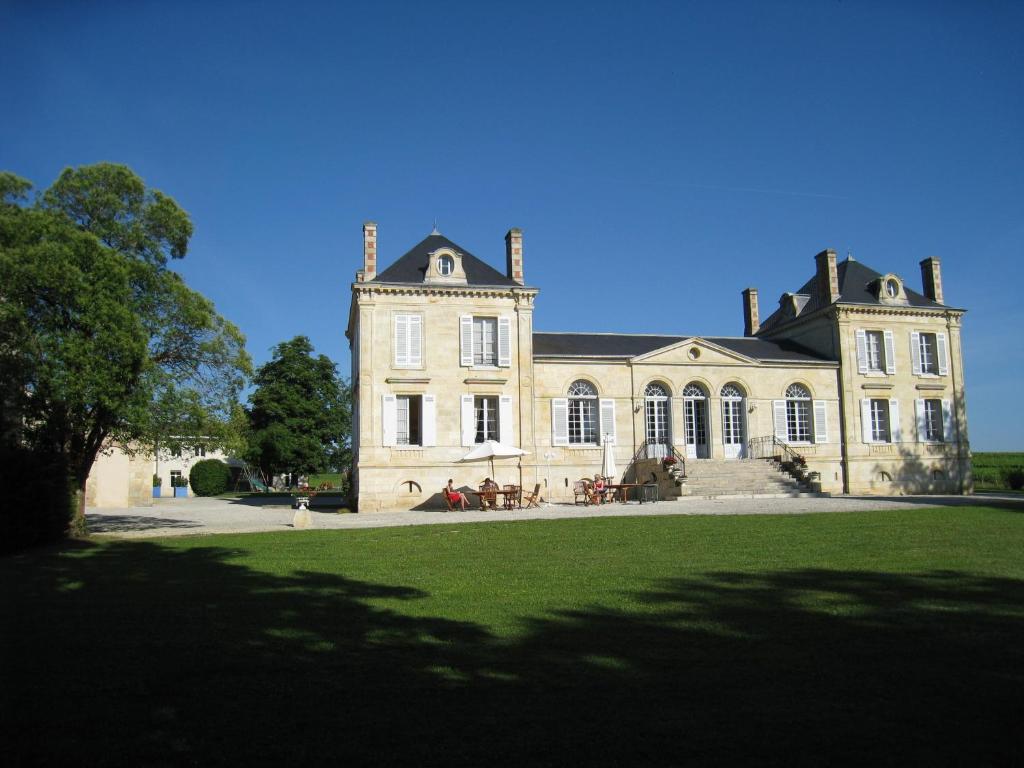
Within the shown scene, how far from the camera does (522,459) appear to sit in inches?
991

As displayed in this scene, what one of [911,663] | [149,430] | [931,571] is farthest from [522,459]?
[911,663]

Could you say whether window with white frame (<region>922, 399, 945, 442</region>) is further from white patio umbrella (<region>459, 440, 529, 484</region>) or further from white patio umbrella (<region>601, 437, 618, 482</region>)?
white patio umbrella (<region>459, 440, 529, 484</region>)

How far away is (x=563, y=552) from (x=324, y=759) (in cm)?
751

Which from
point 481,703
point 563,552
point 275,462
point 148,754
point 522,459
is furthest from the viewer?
point 275,462

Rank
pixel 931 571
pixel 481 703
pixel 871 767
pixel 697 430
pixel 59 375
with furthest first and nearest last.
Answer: pixel 697 430 → pixel 59 375 → pixel 931 571 → pixel 481 703 → pixel 871 767

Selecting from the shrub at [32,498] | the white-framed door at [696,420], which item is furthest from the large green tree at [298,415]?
the shrub at [32,498]

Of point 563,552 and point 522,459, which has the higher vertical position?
point 522,459

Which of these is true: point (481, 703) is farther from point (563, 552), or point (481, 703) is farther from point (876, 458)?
point (876, 458)

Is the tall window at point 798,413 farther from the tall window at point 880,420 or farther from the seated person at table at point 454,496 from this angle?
the seated person at table at point 454,496

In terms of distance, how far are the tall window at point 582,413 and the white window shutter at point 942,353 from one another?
14.2m

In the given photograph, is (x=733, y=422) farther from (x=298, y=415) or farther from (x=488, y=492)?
(x=298, y=415)

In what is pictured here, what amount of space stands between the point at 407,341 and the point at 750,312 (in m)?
18.6

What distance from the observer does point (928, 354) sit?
30.0 meters

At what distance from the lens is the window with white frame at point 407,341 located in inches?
980
